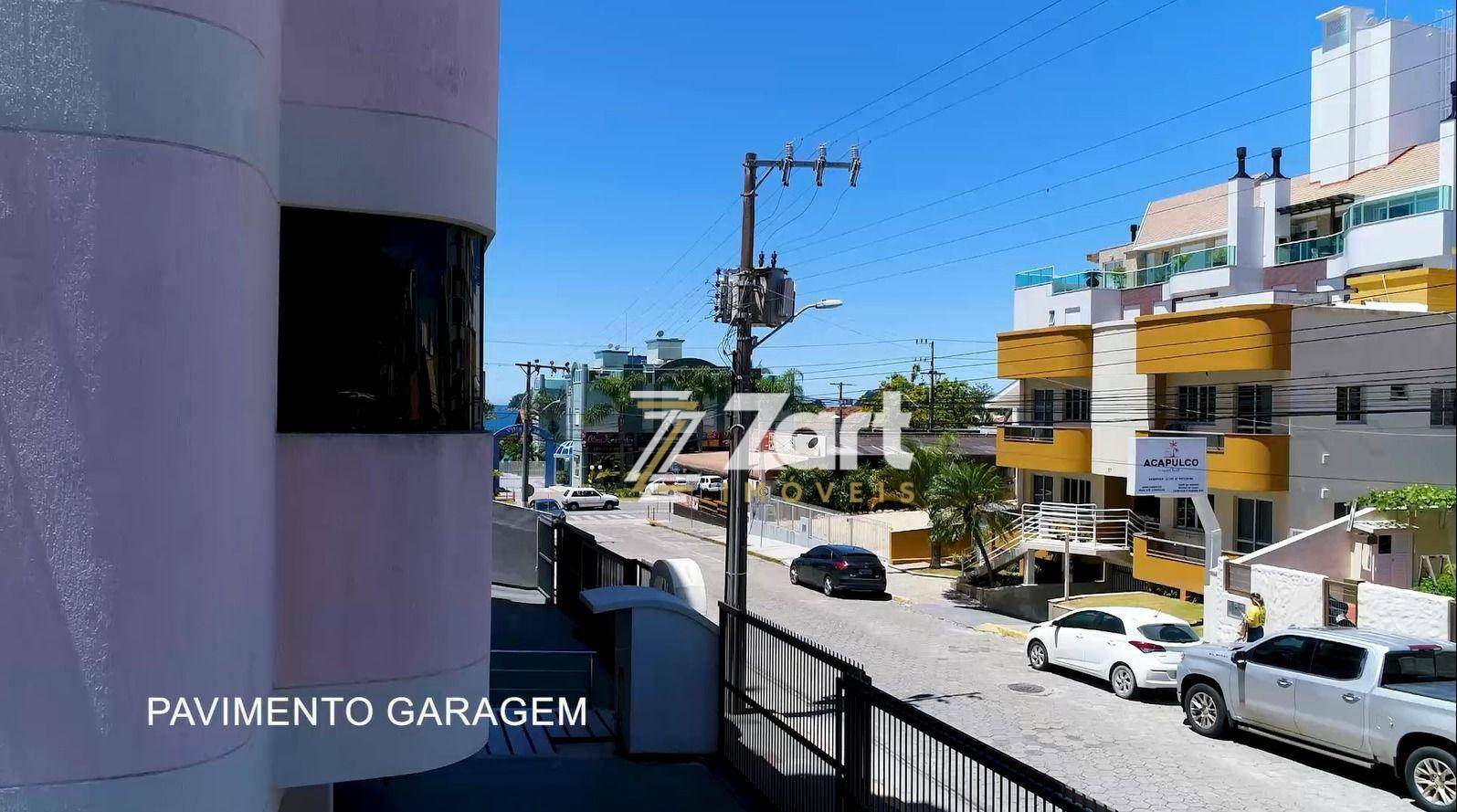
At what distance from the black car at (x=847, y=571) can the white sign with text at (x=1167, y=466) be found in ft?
25.8

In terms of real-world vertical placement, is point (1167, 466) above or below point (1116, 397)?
below

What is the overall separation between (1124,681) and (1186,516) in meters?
12.6

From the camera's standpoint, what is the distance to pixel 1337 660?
41.5ft

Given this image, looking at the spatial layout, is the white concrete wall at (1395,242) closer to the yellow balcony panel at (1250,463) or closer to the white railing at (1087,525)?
the yellow balcony panel at (1250,463)

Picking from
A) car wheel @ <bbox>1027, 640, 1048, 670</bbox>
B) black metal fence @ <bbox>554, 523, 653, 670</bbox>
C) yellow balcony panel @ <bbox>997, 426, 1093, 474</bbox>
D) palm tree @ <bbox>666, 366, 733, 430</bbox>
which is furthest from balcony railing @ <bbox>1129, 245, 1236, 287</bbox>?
palm tree @ <bbox>666, 366, 733, 430</bbox>

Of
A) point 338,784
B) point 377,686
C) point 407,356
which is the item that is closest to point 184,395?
point 407,356

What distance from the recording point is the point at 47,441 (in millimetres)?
4266

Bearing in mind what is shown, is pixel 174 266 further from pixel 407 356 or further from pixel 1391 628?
pixel 1391 628

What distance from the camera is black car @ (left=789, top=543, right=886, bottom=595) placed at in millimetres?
29219

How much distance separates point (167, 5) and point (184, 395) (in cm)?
167

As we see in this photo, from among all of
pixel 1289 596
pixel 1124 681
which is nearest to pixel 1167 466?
pixel 1289 596

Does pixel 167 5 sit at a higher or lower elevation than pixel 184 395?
higher

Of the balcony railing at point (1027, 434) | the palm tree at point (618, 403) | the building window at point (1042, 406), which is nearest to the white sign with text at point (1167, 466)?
the balcony railing at point (1027, 434)

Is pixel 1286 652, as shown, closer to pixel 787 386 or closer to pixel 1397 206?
pixel 1397 206
